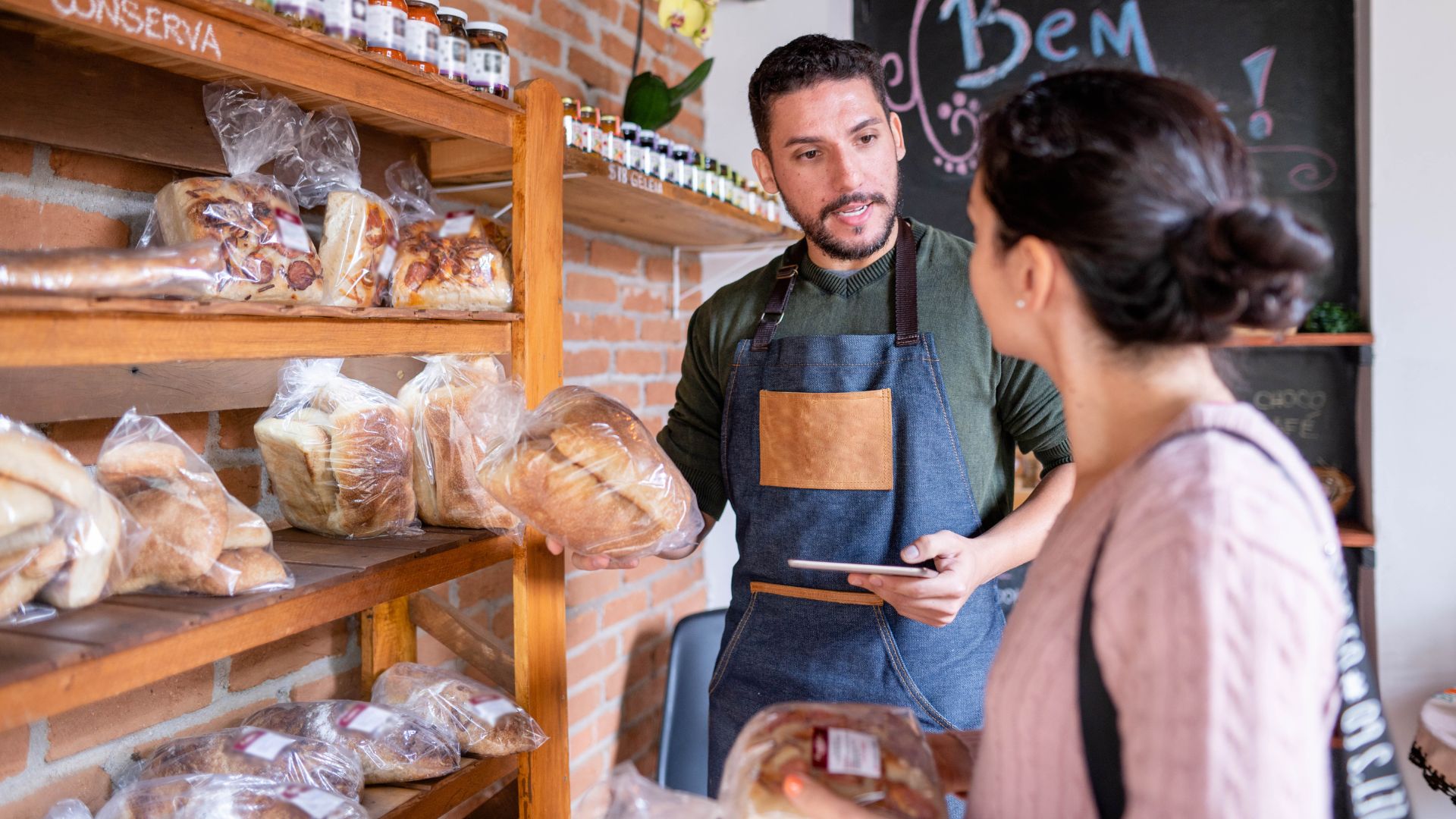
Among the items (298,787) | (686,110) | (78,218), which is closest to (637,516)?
(298,787)

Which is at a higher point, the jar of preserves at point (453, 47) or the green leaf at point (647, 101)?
the green leaf at point (647, 101)

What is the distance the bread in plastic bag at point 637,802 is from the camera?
94cm

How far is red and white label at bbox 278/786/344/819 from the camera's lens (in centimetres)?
112

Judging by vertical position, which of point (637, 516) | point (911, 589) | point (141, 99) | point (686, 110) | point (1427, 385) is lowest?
point (911, 589)

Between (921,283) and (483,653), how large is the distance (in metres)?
0.97

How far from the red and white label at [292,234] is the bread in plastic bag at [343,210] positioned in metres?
0.06

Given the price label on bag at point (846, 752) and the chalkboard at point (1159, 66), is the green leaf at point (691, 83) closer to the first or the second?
the chalkboard at point (1159, 66)

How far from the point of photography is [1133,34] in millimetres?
2711

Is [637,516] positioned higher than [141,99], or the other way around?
[141,99]

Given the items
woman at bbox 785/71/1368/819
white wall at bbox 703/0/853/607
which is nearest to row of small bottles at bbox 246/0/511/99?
woman at bbox 785/71/1368/819

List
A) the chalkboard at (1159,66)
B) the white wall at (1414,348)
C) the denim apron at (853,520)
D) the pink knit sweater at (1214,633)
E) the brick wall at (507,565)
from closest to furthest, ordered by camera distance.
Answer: the pink knit sweater at (1214,633), the brick wall at (507,565), the denim apron at (853,520), the white wall at (1414,348), the chalkboard at (1159,66)

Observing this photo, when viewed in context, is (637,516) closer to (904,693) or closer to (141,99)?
(904,693)

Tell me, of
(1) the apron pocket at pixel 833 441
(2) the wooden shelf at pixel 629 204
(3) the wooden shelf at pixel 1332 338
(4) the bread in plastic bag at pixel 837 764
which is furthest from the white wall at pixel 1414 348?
(4) the bread in plastic bag at pixel 837 764

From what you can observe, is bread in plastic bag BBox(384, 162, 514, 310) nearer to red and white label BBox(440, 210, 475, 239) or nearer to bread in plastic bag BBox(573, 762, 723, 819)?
red and white label BBox(440, 210, 475, 239)
